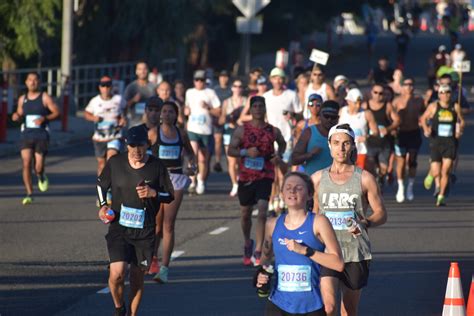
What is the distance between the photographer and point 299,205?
8578mm

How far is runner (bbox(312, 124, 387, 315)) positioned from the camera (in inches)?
383

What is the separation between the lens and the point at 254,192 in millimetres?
14414

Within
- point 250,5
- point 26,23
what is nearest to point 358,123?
point 26,23

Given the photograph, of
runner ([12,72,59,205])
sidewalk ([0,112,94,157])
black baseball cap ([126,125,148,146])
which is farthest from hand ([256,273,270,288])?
sidewalk ([0,112,94,157])

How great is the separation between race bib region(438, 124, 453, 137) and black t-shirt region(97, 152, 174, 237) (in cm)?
966

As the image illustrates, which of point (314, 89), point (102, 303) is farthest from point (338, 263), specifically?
point (314, 89)

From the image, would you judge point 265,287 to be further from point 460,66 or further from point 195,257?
point 460,66

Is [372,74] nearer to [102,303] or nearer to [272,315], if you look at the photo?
[102,303]

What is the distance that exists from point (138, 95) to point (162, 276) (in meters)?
7.68

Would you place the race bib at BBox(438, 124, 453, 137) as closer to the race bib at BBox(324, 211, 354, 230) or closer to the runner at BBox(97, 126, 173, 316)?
the runner at BBox(97, 126, 173, 316)

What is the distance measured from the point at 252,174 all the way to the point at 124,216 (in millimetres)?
3656

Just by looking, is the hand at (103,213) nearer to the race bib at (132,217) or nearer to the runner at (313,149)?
the race bib at (132,217)

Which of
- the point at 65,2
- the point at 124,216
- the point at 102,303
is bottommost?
the point at 102,303

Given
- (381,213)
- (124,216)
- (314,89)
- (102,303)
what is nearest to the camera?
(381,213)
